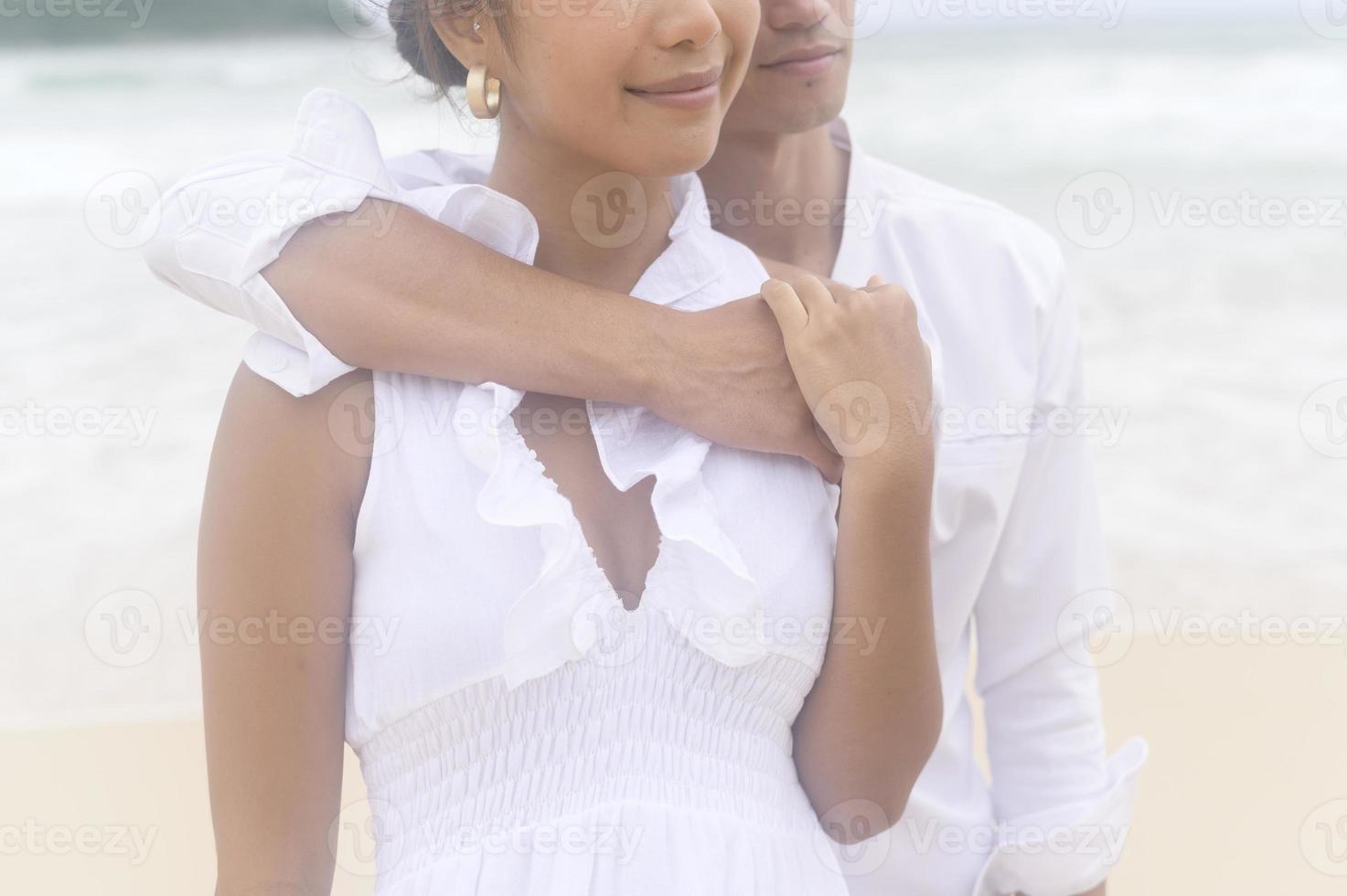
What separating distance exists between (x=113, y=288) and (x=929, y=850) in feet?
25.9

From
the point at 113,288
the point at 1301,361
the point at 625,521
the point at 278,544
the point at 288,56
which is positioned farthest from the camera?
the point at 288,56

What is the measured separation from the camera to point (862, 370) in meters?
1.55

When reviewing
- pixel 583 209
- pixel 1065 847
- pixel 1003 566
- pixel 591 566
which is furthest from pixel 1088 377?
pixel 591 566

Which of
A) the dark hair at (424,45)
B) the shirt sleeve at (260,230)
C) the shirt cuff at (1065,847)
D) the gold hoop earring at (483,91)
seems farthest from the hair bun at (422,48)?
the shirt cuff at (1065,847)

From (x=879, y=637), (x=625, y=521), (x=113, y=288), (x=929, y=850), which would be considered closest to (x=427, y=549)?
(x=625, y=521)

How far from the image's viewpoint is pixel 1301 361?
7.46 meters

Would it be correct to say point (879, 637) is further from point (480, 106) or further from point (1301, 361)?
point (1301, 361)

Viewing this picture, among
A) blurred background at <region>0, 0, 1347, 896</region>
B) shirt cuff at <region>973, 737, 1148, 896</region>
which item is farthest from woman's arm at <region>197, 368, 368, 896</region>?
shirt cuff at <region>973, 737, 1148, 896</region>

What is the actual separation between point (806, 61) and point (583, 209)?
50 cm

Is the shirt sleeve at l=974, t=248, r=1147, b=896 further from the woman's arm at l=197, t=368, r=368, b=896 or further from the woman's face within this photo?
the woman's arm at l=197, t=368, r=368, b=896

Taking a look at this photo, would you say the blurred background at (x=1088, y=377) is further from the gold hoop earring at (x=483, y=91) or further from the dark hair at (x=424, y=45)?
the gold hoop earring at (x=483, y=91)

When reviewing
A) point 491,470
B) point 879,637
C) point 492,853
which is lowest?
point 492,853

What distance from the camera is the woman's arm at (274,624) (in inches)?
57.6

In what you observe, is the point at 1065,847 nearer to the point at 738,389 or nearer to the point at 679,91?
the point at 738,389
